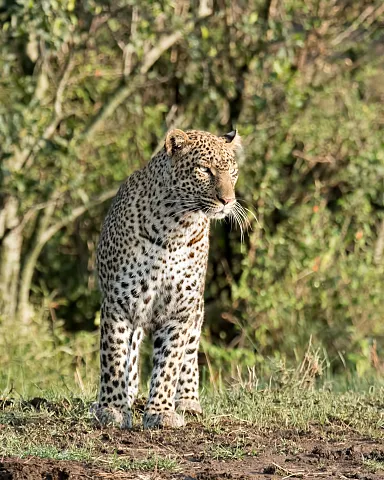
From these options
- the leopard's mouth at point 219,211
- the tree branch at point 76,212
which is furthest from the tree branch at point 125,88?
the leopard's mouth at point 219,211

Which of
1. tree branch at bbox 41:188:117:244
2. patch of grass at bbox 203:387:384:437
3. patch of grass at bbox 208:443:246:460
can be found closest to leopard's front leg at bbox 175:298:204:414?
patch of grass at bbox 203:387:384:437

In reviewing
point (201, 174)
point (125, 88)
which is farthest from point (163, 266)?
point (125, 88)

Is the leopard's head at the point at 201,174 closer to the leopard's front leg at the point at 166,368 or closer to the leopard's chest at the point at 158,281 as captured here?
the leopard's chest at the point at 158,281

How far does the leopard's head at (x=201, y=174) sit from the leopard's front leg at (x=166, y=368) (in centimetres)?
69

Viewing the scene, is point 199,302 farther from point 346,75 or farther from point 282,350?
point 346,75

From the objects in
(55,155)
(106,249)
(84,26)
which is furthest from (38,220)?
(106,249)

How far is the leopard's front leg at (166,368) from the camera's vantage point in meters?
6.32

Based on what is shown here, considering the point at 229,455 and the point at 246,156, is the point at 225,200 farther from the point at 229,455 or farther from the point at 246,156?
the point at 246,156

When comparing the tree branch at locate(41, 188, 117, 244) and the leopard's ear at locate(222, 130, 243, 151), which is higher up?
the leopard's ear at locate(222, 130, 243, 151)

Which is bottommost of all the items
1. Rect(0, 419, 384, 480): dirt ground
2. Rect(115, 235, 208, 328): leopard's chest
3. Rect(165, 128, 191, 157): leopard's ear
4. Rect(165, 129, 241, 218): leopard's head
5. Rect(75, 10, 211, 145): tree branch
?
Rect(0, 419, 384, 480): dirt ground

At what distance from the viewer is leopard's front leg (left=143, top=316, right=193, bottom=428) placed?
20.7 feet

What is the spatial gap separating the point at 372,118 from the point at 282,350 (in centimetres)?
252

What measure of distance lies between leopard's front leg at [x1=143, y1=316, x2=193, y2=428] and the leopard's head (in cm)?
69

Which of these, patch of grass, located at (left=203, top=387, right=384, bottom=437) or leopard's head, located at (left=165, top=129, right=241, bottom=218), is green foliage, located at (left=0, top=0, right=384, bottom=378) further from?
leopard's head, located at (left=165, top=129, right=241, bottom=218)
